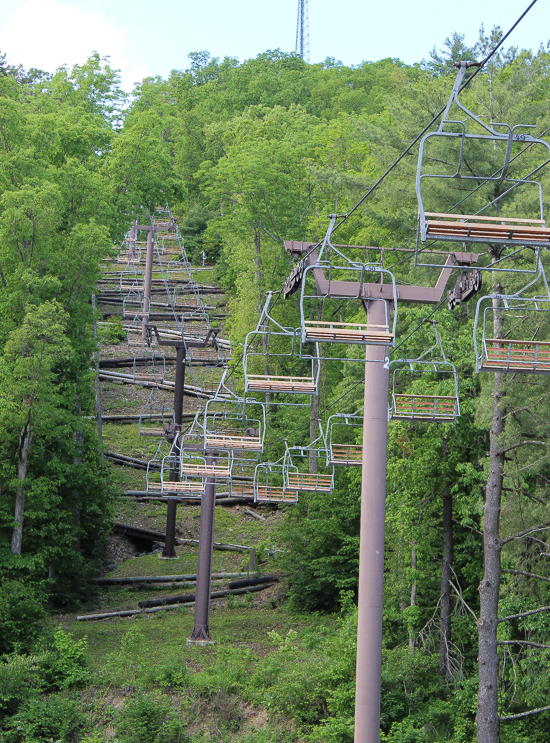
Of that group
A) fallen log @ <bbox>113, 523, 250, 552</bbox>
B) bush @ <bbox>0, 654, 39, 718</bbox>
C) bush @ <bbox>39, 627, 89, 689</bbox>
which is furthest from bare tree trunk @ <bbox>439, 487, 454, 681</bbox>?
fallen log @ <bbox>113, 523, 250, 552</bbox>

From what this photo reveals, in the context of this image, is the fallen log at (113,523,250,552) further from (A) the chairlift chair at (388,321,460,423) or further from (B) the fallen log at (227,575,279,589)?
(A) the chairlift chair at (388,321,460,423)

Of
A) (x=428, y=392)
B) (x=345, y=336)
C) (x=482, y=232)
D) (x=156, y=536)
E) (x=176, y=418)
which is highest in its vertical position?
(x=482, y=232)

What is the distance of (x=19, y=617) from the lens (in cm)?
1588

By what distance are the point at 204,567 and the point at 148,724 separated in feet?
13.7

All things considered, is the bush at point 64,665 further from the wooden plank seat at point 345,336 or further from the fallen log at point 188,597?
the wooden plank seat at point 345,336

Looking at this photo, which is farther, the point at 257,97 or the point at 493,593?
the point at 257,97

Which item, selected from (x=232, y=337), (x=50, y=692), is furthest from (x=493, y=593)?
(x=232, y=337)

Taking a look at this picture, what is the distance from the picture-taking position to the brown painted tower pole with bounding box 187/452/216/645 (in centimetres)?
1700

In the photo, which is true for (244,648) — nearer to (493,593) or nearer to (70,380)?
(493,593)

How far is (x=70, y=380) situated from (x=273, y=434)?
7.09 meters

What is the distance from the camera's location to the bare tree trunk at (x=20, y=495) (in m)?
17.8

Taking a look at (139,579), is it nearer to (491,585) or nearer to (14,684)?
(14,684)

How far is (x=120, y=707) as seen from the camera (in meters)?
14.2

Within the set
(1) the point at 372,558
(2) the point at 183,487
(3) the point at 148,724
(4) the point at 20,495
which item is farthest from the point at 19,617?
(1) the point at 372,558
